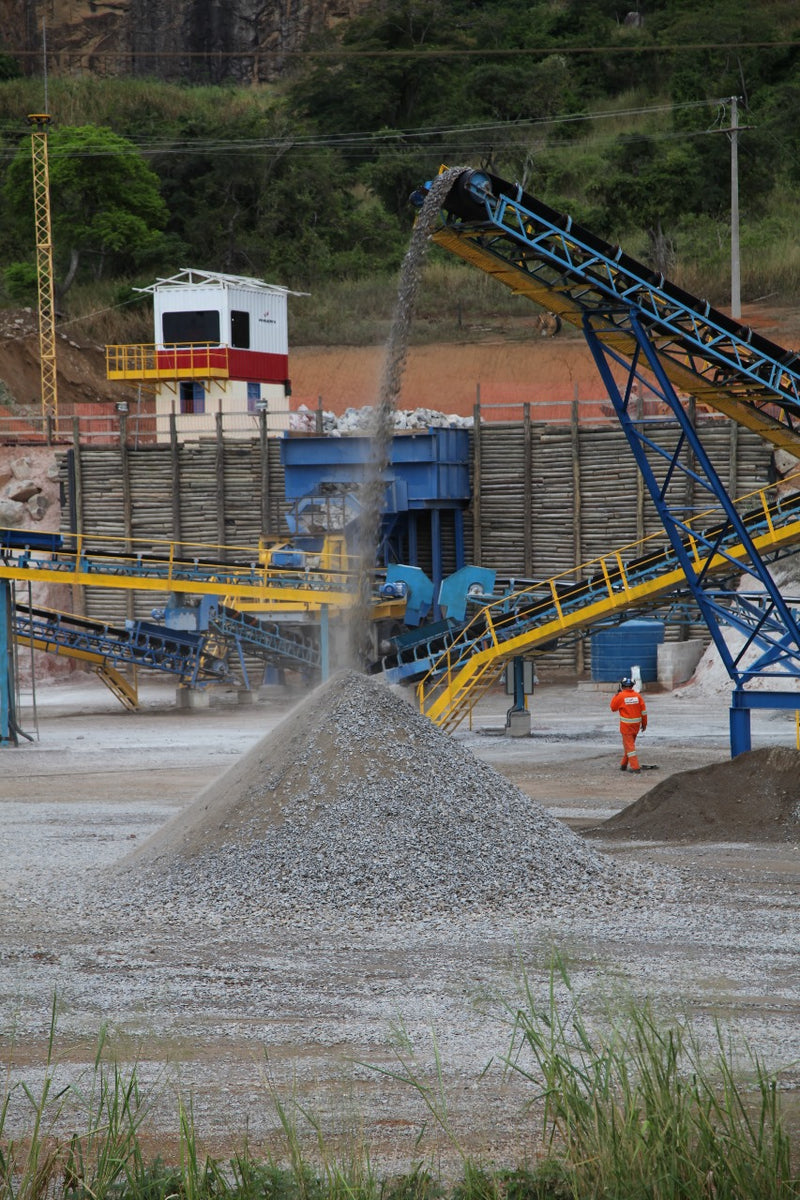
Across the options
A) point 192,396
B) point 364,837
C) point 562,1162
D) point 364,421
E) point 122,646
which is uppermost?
point 192,396

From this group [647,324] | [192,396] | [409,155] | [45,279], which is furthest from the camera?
[409,155]

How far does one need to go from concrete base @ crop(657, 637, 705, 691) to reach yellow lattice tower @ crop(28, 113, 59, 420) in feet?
55.7

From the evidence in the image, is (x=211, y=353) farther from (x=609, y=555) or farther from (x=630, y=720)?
(x=630, y=720)

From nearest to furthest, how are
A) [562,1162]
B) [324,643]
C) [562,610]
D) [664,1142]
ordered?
[664,1142], [562,1162], [562,610], [324,643]

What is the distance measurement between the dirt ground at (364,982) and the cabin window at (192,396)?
27.3m

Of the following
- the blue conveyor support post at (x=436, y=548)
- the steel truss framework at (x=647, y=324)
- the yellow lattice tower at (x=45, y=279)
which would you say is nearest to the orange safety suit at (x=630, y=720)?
the steel truss framework at (x=647, y=324)

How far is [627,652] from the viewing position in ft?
111

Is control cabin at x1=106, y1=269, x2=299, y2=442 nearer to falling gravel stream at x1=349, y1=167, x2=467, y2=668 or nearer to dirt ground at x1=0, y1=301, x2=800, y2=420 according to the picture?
dirt ground at x1=0, y1=301, x2=800, y2=420

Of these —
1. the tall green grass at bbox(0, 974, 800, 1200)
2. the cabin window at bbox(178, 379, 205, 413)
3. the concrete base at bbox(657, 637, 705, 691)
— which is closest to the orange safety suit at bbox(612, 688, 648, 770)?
the concrete base at bbox(657, 637, 705, 691)

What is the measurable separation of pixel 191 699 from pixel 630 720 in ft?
43.7

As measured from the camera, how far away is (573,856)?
46.0 ft

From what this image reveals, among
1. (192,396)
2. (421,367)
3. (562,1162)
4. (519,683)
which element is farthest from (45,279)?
(562,1162)

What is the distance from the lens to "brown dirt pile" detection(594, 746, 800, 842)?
55.7ft

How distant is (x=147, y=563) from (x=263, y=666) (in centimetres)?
981
